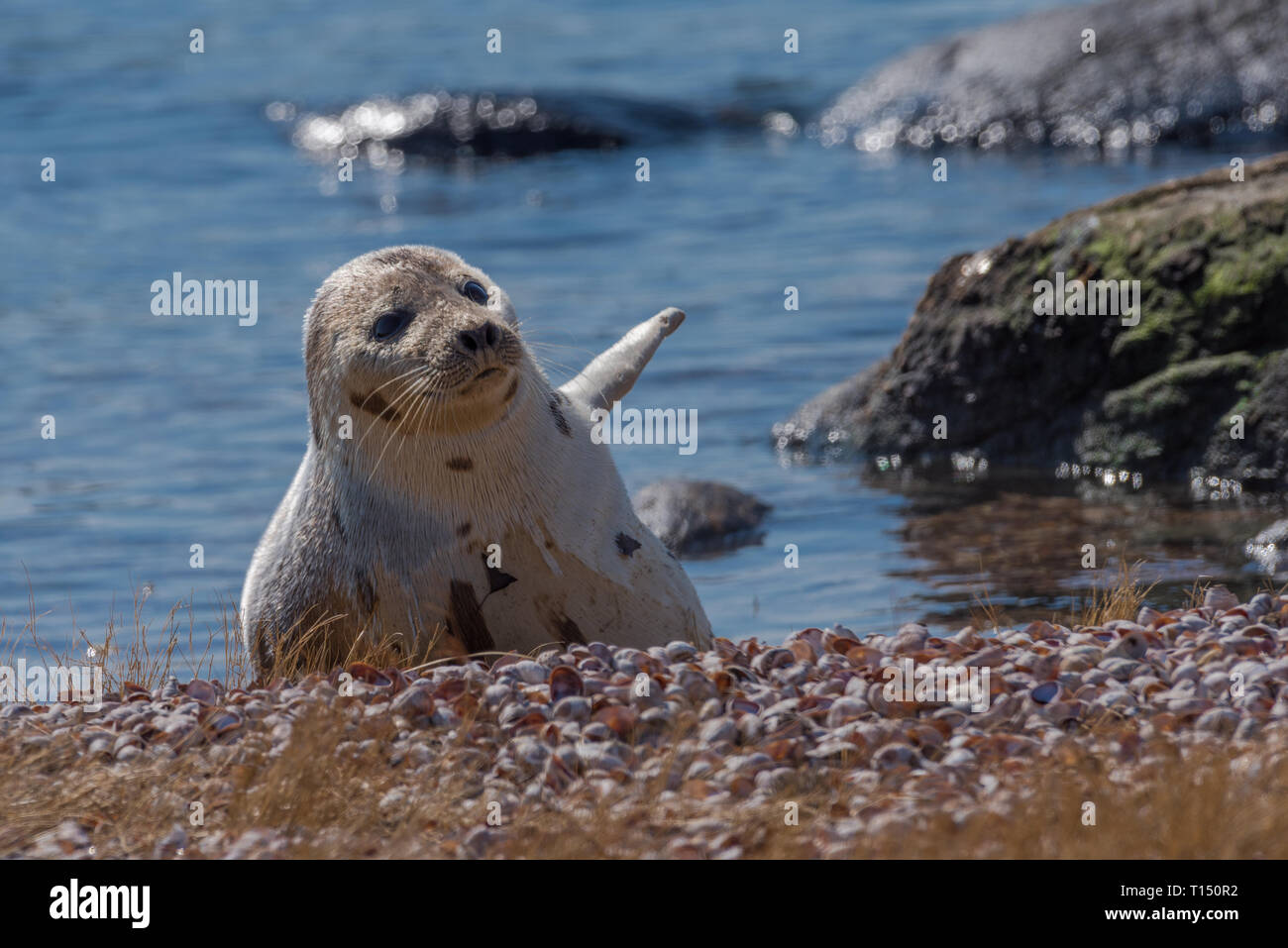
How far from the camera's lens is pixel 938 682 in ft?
19.1

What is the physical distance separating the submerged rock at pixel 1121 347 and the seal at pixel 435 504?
532 centimetres

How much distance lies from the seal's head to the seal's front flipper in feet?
2.93

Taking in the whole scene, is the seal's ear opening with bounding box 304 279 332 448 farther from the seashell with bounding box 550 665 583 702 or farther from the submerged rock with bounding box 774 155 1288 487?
the submerged rock with bounding box 774 155 1288 487

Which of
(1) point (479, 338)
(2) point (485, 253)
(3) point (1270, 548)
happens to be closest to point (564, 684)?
(1) point (479, 338)

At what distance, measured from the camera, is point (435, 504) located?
263 inches

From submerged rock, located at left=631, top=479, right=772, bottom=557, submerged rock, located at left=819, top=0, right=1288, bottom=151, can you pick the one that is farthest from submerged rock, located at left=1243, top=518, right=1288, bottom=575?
submerged rock, located at left=819, top=0, right=1288, bottom=151

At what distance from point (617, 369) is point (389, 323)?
1.65m

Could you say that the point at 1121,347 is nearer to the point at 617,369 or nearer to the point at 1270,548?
the point at 1270,548

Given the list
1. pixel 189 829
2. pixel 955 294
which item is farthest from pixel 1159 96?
pixel 189 829

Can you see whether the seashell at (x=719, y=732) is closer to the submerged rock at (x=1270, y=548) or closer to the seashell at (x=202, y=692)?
the seashell at (x=202, y=692)

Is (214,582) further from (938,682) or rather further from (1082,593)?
(938,682)

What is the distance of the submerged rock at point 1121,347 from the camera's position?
10.9 meters

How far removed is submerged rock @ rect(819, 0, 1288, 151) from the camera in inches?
878

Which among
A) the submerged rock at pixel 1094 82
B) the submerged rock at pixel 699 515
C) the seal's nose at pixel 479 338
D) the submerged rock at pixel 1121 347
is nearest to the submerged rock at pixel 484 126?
the submerged rock at pixel 1094 82
